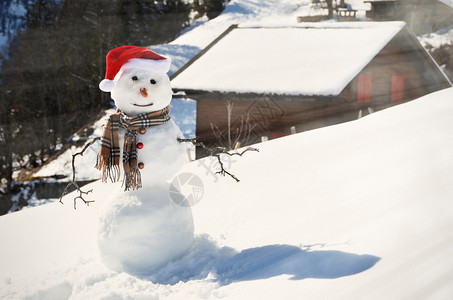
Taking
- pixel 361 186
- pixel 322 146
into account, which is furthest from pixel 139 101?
pixel 322 146

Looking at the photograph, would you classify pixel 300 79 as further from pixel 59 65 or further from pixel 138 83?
pixel 59 65

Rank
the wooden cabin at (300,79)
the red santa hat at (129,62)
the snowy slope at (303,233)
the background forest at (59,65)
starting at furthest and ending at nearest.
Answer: the background forest at (59,65) → the wooden cabin at (300,79) → the red santa hat at (129,62) → the snowy slope at (303,233)

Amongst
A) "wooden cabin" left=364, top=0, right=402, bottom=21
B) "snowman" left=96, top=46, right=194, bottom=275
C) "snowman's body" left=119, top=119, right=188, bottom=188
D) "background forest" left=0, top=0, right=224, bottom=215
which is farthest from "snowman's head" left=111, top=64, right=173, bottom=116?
"background forest" left=0, top=0, right=224, bottom=215

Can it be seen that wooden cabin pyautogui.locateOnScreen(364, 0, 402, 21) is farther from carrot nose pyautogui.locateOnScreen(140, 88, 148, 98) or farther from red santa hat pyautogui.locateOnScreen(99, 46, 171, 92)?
carrot nose pyautogui.locateOnScreen(140, 88, 148, 98)

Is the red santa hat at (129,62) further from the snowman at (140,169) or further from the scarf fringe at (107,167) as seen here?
the scarf fringe at (107,167)

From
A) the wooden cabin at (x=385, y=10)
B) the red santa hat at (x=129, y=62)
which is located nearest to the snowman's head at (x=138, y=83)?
the red santa hat at (x=129, y=62)

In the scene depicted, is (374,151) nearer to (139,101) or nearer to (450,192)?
(450,192)

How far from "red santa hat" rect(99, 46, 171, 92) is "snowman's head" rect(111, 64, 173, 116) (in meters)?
0.03

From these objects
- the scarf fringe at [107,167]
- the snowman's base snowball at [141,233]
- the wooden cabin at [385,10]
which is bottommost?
the snowman's base snowball at [141,233]

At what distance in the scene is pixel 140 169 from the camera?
10.3 ft

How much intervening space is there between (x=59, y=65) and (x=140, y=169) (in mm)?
21643

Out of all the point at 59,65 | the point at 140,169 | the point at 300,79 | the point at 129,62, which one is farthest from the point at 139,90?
the point at 59,65

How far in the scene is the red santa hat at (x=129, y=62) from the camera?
124 inches

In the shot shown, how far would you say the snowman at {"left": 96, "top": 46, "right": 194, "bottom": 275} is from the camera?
307cm
